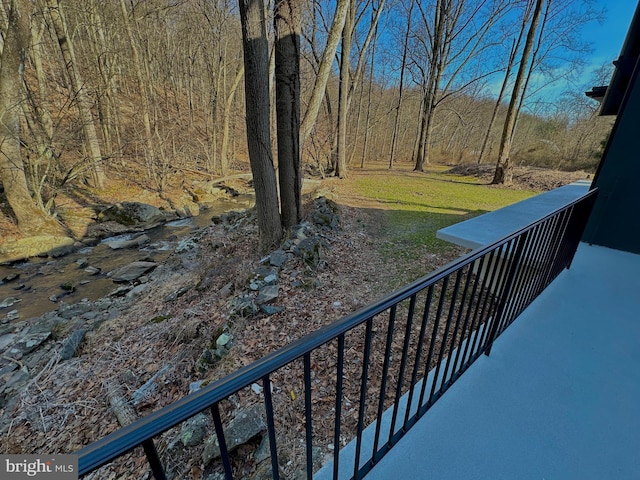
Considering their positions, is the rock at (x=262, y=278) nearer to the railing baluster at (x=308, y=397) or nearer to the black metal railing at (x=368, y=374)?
the black metal railing at (x=368, y=374)

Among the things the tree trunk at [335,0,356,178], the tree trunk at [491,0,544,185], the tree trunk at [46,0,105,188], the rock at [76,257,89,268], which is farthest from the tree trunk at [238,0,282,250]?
the tree trunk at [491,0,544,185]

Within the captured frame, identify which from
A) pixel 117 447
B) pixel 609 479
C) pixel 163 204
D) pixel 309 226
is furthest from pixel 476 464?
pixel 163 204

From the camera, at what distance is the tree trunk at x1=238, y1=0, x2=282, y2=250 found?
11.7 feet

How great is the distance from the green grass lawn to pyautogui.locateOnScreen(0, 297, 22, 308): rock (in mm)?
6371

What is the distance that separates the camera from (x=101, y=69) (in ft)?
29.0

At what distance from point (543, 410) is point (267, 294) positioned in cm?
258

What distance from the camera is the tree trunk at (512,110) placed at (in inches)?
360

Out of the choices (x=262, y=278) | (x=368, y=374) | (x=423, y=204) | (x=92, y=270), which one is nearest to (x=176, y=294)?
(x=262, y=278)

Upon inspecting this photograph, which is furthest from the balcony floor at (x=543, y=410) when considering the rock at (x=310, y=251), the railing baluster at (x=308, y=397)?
the rock at (x=310, y=251)

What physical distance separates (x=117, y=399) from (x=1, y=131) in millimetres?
6846

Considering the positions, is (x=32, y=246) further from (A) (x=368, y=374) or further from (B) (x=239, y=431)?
(A) (x=368, y=374)

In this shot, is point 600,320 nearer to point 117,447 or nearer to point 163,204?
point 117,447

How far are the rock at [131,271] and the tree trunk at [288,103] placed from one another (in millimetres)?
3230

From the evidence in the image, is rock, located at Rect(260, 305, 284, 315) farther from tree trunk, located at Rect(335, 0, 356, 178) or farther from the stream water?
tree trunk, located at Rect(335, 0, 356, 178)
